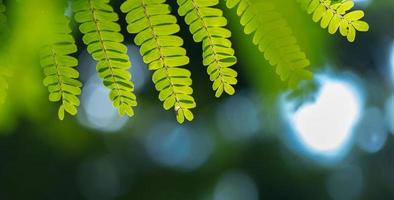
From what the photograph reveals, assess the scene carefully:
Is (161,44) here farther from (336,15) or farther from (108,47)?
(336,15)

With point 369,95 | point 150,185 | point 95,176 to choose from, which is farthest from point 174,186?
point 369,95

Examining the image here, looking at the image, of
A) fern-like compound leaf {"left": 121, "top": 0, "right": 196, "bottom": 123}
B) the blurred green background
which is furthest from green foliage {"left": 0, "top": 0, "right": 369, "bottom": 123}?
the blurred green background

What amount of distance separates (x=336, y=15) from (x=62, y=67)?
386 millimetres

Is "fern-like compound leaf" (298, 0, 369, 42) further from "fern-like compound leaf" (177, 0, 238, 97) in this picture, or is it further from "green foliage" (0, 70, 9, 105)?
"green foliage" (0, 70, 9, 105)

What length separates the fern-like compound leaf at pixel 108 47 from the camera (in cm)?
100

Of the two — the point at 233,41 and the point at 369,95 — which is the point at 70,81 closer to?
the point at 233,41

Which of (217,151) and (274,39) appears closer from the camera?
(274,39)

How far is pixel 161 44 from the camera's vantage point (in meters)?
1.01

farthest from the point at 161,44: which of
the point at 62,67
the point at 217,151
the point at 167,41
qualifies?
the point at 217,151

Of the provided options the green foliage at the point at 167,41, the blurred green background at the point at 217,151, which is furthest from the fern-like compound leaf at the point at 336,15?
the blurred green background at the point at 217,151

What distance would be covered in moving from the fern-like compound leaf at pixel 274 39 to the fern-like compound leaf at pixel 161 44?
0.09 m

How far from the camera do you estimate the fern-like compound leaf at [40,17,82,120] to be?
3.34 feet

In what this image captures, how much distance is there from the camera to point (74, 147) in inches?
219

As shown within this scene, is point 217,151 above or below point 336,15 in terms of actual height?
below
